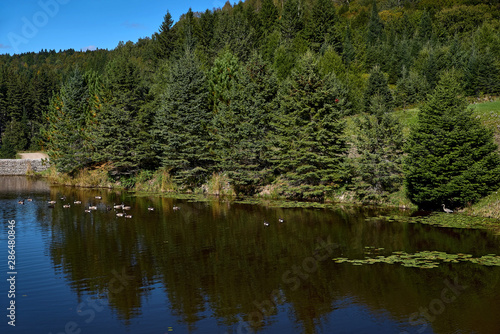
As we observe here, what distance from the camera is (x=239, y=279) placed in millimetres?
19391

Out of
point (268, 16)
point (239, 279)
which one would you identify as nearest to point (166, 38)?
point (268, 16)

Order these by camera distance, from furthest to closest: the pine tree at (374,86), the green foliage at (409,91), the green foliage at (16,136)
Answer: the green foliage at (16,136), the green foliage at (409,91), the pine tree at (374,86)

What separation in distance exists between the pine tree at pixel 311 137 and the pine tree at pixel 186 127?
10342mm

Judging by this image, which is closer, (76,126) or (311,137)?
(311,137)

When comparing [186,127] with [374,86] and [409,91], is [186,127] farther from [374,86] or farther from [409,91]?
[409,91]

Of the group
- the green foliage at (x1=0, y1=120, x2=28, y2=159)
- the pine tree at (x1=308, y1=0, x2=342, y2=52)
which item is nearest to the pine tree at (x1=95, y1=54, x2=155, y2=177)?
the pine tree at (x1=308, y1=0, x2=342, y2=52)

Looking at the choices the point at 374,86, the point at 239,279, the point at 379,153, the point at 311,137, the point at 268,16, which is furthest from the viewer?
the point at 268,16

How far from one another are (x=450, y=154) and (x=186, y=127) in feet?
94.4

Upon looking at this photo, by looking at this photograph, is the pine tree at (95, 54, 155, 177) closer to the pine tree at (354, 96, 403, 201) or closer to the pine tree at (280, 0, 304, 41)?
the pine tree at (354, 96, 403, 201)

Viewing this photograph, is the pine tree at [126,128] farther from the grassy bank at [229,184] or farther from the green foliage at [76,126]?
the green foliage at [76,126]

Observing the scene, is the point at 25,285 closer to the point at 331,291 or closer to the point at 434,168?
the point at 331,291

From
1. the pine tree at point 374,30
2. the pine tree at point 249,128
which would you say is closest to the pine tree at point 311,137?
the pine tree at point 249,128

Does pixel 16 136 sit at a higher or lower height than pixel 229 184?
higher

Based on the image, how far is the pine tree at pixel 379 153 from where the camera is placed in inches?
1443
